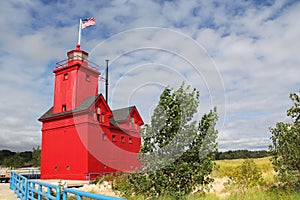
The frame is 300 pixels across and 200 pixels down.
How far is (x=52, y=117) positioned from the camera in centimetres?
2477

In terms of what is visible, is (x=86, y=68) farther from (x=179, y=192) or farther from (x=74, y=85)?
(x=179, y=192)

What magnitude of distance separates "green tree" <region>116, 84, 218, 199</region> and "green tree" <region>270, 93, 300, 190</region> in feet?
10.3

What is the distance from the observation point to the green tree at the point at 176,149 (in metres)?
7.54

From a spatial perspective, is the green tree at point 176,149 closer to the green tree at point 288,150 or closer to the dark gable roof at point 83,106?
the green tree at point 288,150

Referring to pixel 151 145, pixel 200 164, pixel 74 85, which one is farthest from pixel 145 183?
pixel 74 85

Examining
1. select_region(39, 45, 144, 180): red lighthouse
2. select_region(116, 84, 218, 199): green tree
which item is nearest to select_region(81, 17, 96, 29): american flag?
select_region(39, 45, 144, 180): red lighthouse

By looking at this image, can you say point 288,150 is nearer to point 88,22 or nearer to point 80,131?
point 80,131

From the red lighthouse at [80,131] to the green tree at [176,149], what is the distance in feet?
49.0

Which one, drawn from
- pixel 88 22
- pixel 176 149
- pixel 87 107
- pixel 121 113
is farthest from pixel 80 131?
pixel 176 149

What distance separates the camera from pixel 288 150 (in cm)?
945

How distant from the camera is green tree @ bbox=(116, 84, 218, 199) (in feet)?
24.7

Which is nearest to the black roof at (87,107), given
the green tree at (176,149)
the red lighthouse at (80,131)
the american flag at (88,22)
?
the red lighthouse at (80,131)

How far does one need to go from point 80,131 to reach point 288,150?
16.7 meters

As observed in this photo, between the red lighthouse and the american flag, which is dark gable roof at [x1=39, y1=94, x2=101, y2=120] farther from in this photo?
the american flag
